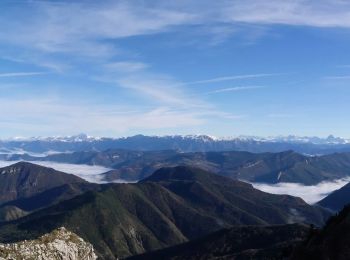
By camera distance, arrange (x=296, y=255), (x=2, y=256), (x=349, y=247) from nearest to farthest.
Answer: (x=349, y=247) → (x=296, y=255) → (x=2, y=256)

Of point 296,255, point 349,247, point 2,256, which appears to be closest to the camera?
point 349,247

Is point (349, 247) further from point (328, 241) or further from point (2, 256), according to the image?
point (2, 256)

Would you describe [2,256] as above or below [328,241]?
below

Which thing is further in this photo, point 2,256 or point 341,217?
point 2,256

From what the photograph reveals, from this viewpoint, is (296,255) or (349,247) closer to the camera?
(349,247)

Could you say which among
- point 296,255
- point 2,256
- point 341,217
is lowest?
point 2,256

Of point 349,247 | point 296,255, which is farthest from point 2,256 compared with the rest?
point 349,247

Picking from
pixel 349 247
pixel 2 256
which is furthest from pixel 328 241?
pixel 2 256

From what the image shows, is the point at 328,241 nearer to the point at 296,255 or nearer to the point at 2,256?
the point at 296,255

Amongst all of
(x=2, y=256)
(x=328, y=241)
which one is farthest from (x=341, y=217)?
(x=2, y=256)

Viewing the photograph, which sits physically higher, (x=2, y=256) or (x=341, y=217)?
(x=341, y=217)
